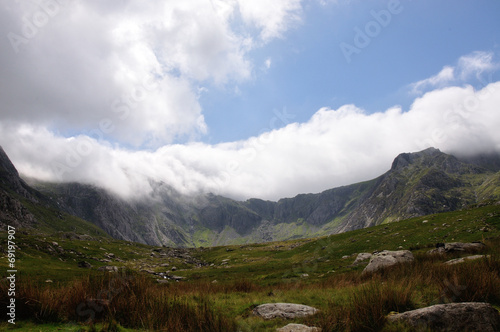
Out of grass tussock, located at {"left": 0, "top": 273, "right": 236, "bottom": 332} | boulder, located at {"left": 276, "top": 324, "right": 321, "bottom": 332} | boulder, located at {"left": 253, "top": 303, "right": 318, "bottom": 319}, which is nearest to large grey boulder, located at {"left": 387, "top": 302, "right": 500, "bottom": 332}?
boulder, located at {"left": 276, "top": 324, "right": 321, "bottom": 332}

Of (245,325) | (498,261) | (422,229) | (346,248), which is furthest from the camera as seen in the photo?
(346,248)

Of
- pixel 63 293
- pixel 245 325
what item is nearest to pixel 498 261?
pixel 245 325

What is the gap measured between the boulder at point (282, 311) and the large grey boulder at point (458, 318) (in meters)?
4.41

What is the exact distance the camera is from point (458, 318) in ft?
22.4

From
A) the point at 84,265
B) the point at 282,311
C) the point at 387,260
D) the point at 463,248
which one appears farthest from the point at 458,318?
the point at 84,265

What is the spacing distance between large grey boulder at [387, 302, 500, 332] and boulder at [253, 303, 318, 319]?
14.5 ft

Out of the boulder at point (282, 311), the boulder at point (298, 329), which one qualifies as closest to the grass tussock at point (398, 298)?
the boulder at point (298, 329)

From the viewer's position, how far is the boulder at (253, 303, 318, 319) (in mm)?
10695

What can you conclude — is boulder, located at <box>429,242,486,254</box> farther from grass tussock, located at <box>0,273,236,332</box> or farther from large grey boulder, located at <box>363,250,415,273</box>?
grass tussock, located at <box>0,273,236,332</box>

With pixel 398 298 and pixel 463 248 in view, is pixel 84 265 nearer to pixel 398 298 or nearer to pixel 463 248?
pixel 398 298

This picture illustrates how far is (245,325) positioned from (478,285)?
8.32m

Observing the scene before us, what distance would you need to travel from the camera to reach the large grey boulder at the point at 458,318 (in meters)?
6.64

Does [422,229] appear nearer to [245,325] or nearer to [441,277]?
[441,277]

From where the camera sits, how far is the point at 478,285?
9.02 meters
